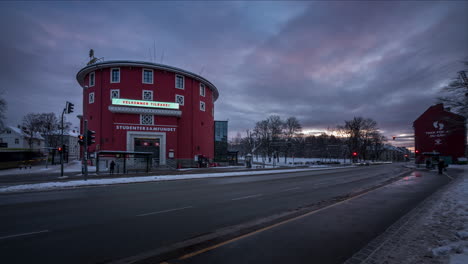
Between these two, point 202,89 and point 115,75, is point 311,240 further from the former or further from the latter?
point 202,89

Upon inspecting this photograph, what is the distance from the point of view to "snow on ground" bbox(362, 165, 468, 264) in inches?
171

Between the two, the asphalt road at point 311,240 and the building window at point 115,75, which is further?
the building window at point 115,75

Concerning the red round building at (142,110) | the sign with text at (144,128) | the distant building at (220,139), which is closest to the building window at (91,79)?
the red round building at (142,110)

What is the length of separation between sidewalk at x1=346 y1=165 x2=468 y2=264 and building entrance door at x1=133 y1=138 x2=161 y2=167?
33967 mm

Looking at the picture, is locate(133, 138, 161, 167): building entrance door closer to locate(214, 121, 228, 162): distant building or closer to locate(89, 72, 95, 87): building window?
locate(89, 72, 95, 87): building window

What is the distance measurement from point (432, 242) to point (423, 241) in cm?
15

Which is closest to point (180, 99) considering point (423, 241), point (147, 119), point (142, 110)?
point (147, 119)

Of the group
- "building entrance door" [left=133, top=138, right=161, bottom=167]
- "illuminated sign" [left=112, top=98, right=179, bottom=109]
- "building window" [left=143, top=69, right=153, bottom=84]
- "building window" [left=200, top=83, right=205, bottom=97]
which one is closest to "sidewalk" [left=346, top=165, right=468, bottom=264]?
"building entrance door" [left=133, top=138, right=161, bottom=167]

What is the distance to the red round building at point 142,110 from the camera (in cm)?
3581

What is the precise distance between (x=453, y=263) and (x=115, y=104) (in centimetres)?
3807

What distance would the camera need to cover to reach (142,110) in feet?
119

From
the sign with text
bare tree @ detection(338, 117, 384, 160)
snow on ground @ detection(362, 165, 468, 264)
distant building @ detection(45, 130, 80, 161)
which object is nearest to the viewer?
snow on ground @ detection(362, 165, 468, 264)

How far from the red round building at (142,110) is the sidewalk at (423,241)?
33.0m

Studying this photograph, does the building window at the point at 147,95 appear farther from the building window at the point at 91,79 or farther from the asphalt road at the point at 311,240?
the asphalt road at the point at 311,240
